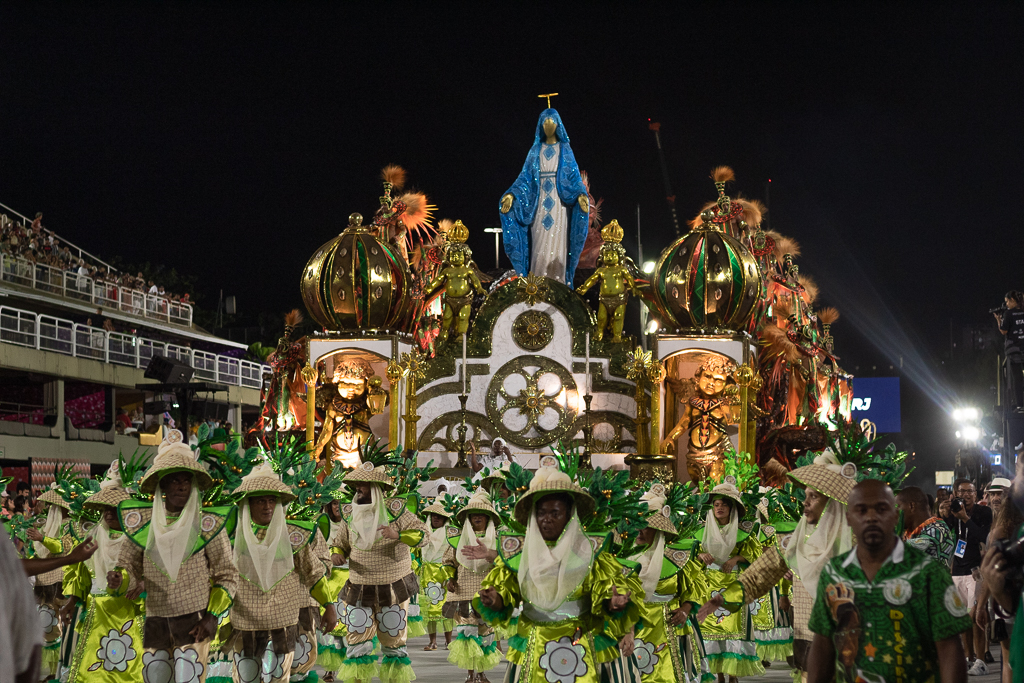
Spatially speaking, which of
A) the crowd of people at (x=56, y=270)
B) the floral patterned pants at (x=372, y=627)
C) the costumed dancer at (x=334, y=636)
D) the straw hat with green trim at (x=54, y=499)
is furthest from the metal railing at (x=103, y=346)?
the floral patterned pants at (x=372, y=627)

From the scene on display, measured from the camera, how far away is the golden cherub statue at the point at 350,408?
22453mm

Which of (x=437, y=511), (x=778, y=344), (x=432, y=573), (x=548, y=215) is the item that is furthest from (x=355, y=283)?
(x=432, y=573)

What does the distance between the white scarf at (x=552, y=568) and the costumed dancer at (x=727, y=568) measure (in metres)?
2.18

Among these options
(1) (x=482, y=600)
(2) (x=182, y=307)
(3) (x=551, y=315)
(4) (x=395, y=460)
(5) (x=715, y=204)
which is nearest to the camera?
(1) (x=482, y=600)

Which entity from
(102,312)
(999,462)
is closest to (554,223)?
(999,462)

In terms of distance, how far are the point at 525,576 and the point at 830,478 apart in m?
1.79

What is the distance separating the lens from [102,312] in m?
35.0

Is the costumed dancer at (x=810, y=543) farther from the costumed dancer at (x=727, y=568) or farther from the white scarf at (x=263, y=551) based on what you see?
the white scarf at (x=263, y=551)

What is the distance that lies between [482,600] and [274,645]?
7.49 ft

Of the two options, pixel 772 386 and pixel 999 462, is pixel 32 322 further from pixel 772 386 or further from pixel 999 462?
pixel 999 462

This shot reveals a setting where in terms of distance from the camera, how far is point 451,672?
42.0 feet

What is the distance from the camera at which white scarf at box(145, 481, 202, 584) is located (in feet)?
26.7

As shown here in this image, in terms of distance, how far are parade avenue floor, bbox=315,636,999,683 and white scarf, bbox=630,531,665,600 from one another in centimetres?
322

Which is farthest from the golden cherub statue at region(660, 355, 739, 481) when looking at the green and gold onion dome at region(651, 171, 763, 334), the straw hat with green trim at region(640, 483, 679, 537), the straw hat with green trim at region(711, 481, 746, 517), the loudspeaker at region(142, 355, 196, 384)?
the straw hat with green trim at region(640, 483, 679, 537)
